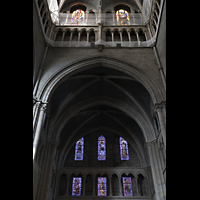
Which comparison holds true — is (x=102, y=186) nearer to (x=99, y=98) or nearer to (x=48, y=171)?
(x=48, y=171)

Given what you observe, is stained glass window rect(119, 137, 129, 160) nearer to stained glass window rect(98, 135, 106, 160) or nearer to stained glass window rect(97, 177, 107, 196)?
stained glass window rect(98, 135, 106, 160)

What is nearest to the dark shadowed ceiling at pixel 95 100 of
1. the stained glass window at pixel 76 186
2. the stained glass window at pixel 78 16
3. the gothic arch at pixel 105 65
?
the gothic arch at pixel 105 65

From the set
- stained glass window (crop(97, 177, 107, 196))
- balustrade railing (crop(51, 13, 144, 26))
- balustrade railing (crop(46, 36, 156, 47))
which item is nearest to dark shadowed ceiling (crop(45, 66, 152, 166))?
balustrade railing (crop(46, 36, 156, 47))

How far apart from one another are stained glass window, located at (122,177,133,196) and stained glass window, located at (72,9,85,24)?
14339 mm

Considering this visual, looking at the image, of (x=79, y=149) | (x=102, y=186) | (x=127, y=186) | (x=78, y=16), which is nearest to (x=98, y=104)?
(x=79, y=149)

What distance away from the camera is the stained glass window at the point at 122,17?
688 inches

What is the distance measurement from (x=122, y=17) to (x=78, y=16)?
159 inches

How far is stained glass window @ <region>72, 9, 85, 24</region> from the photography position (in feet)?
56.8

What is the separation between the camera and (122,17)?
59.2 feet

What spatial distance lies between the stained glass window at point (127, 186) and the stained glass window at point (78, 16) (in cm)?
1434

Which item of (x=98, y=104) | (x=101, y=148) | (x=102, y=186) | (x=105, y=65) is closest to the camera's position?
(x=105, y=65)
